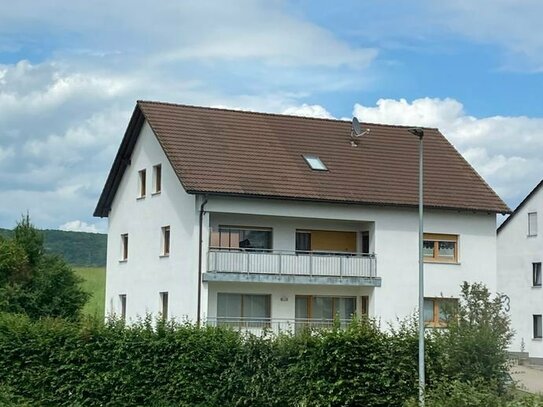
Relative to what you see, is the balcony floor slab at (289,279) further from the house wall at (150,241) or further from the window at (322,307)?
the window at (322,307)

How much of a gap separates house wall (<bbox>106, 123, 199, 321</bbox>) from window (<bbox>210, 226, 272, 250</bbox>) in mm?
1211

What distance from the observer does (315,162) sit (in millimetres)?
45406

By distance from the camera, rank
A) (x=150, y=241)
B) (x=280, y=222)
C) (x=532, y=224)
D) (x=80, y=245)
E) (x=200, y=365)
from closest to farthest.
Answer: (x=200, y=365) < (x=280, y=222) < (x=150, y=241) < (x=532, y=224) < (x=80, y=245)

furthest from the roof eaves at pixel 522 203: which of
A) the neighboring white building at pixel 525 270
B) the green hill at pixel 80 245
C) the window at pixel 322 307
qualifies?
the green hill at pixel 80 245

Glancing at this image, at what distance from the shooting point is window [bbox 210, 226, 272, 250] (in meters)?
42.2

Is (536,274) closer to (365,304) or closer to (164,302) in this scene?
(365,304)

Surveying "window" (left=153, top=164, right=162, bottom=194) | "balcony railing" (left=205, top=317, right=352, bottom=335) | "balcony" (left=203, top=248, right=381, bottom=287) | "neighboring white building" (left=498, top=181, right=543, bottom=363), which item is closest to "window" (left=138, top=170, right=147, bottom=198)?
"window" (left=153, top=164, right=162, bottom=194)

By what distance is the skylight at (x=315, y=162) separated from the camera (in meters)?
44.9

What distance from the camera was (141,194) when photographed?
4662 cm

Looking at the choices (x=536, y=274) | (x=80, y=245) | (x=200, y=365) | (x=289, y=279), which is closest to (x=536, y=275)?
(x=536, y=274)

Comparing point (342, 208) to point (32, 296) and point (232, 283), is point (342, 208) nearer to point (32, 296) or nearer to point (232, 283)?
point (232, 283)

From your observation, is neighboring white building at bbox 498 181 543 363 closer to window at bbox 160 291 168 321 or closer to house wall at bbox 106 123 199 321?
window at bbox 160 291 168 321

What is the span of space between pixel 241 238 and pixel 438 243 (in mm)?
8180

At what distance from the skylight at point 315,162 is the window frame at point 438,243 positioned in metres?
4.89
